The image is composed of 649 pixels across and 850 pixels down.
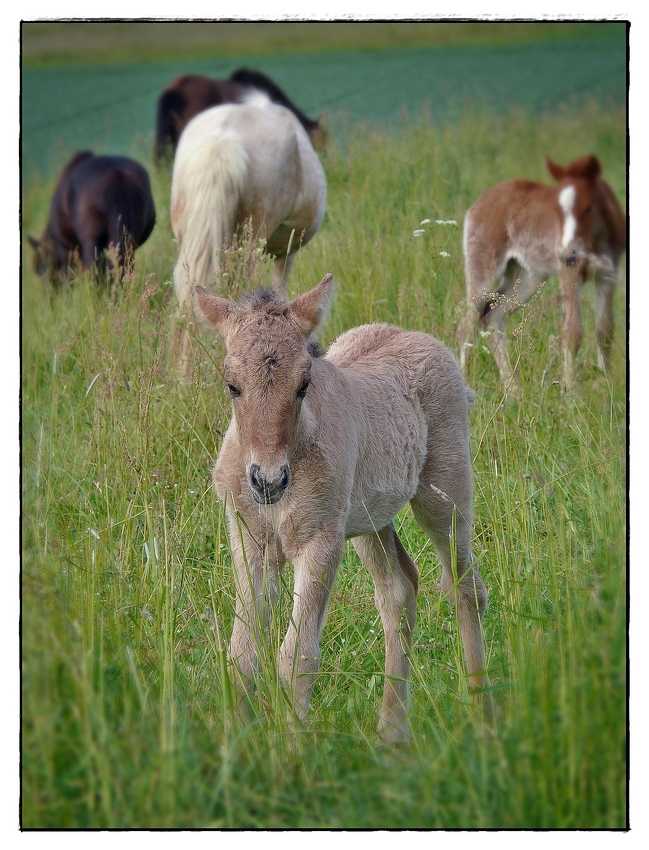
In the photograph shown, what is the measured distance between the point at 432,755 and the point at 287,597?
1355 millimetres

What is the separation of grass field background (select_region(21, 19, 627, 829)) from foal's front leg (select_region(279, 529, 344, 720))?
9cm

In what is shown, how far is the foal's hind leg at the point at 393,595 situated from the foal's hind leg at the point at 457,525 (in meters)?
0.16

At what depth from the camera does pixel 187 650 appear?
385 centimetres

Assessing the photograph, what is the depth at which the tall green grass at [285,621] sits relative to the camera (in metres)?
2.29

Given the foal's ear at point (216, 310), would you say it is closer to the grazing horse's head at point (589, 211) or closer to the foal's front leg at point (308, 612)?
the foal's front leg at point (308, 612)

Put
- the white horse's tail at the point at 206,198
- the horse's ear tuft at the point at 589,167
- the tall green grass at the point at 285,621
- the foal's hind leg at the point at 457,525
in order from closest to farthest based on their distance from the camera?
1. the tall green grass at the point at 285,621
2. the foal's hind leg at the point at 457,525
3. the white horse's tail at the point at 206,198
4. the horse's ear tuft at the point at 589,167

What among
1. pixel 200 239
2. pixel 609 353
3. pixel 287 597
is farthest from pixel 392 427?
pixel 609 353

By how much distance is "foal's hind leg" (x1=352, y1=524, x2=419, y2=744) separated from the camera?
12.9 feet

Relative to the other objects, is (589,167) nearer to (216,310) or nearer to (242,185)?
(242,185)

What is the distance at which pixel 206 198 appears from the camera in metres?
6.54

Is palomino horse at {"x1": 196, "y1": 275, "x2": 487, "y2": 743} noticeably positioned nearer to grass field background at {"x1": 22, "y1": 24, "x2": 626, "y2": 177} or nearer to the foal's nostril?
the foal's nostril

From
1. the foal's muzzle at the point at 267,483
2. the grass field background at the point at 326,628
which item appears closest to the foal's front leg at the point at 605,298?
the grass field background at the point at 326,628

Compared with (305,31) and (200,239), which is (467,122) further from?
(305,31)
